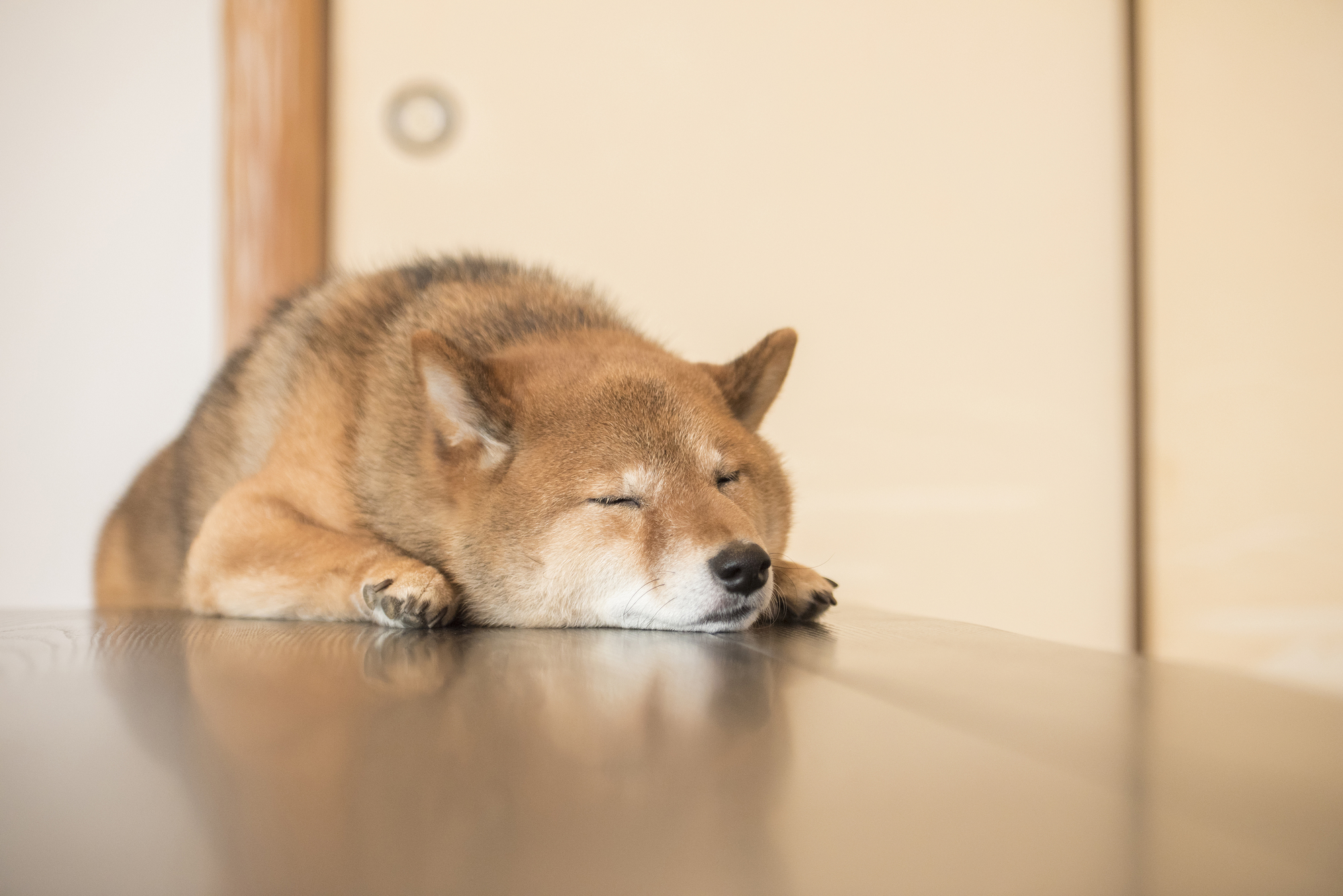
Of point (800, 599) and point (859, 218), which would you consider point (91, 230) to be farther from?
point (800, 599)

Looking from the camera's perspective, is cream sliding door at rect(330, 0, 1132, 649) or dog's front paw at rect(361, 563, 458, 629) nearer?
dog's front paw at rect(361, 563, 458, 629)

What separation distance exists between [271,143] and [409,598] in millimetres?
1573

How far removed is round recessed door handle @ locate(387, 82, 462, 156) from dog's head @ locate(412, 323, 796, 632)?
124 centimetres

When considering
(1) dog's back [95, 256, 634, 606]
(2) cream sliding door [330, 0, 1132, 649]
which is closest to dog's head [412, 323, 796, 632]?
(1) dog's back [95, 256, 634, 606]

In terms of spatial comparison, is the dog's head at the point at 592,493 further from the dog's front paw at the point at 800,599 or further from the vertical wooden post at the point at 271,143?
the vertical wooden post at the point at 271,143

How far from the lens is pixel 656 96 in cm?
219

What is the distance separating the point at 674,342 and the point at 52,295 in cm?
159

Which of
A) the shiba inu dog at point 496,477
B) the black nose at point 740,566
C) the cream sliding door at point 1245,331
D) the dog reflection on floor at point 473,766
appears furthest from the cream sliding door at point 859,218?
the dog reflection on floor at point 473,766

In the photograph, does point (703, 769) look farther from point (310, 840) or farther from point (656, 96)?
point (656, 96)

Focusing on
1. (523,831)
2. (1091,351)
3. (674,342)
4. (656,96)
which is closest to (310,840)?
(523,831)

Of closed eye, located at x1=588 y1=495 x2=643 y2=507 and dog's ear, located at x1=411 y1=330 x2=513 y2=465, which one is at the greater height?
dog's ear, located at x1=411 y1=330 x2=513 y2=465

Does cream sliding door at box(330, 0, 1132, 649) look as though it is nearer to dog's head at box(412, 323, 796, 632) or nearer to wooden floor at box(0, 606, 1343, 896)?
dog's head at box(412, 323, 796, 632)

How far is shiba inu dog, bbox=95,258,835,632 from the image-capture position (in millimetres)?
973

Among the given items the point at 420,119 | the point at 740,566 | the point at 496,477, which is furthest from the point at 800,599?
the point at 420,119
